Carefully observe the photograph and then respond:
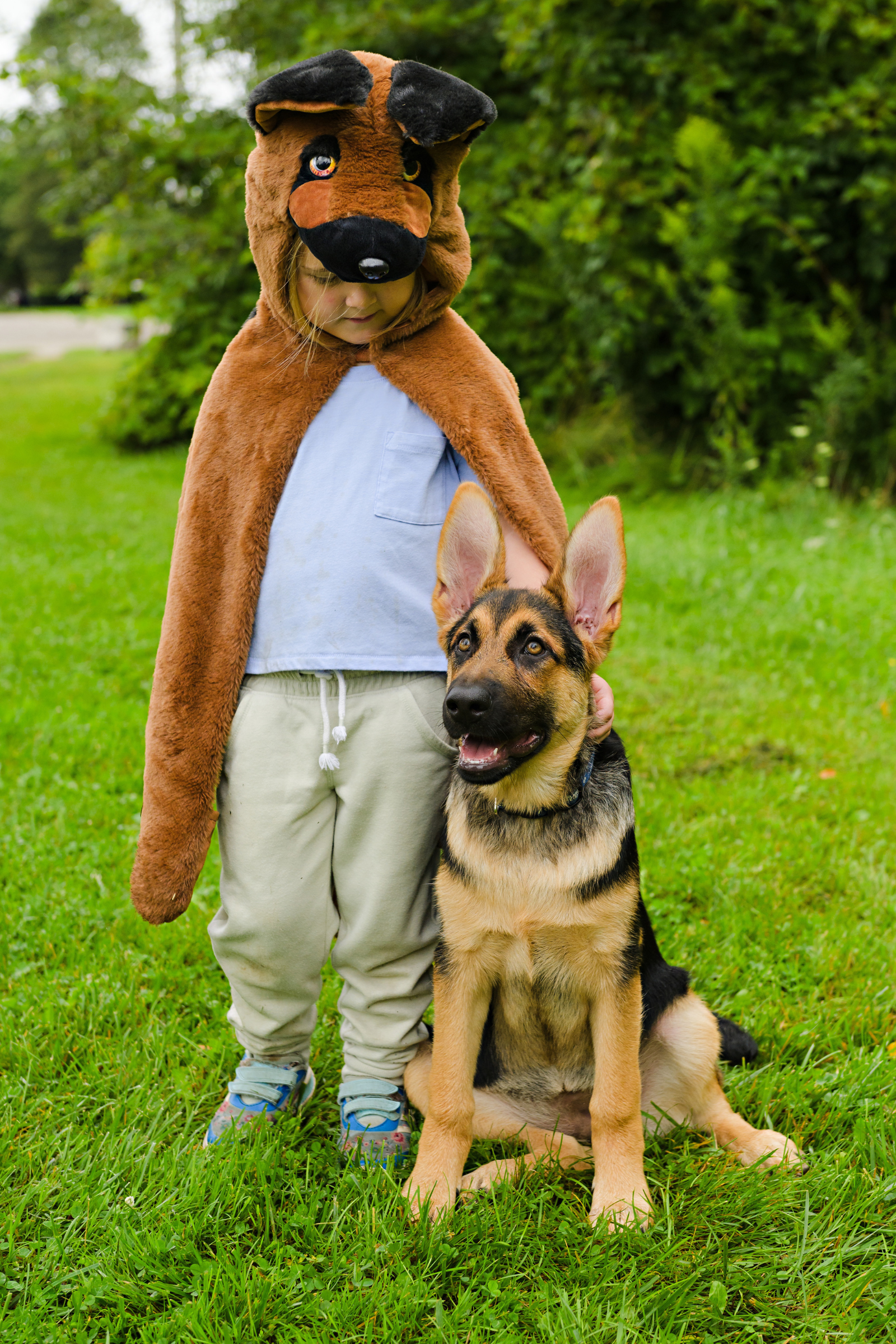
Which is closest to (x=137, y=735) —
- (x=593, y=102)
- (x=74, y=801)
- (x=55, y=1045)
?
(x=74, y=801)

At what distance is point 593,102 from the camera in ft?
34.3

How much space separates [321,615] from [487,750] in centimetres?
63

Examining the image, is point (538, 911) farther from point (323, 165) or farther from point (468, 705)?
point (323, 165)

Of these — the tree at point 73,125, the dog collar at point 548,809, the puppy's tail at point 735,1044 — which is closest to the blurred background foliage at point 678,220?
the tree at point 73,125

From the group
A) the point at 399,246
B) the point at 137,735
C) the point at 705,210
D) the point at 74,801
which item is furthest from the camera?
the point at 705,210

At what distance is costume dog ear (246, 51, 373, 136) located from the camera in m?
2.50

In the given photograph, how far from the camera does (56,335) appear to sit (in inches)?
1624

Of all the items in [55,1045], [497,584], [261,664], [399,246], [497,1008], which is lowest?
[55,1045]

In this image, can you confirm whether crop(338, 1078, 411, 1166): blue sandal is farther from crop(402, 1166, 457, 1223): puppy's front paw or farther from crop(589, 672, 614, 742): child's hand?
crop(589, 672, 614, 742): child's hand

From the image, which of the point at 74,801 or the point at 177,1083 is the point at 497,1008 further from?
the point at 74,801

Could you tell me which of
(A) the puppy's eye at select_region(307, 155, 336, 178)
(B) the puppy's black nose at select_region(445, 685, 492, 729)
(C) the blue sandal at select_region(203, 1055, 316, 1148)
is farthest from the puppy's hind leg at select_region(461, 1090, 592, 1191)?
(A) the puppy's eye at select_region(307, 155, 336, 178)

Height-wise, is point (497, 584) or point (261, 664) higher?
point (497, 584)

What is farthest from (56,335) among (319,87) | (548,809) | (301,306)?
(548,809)

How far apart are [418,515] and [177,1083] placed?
5.90 feet
